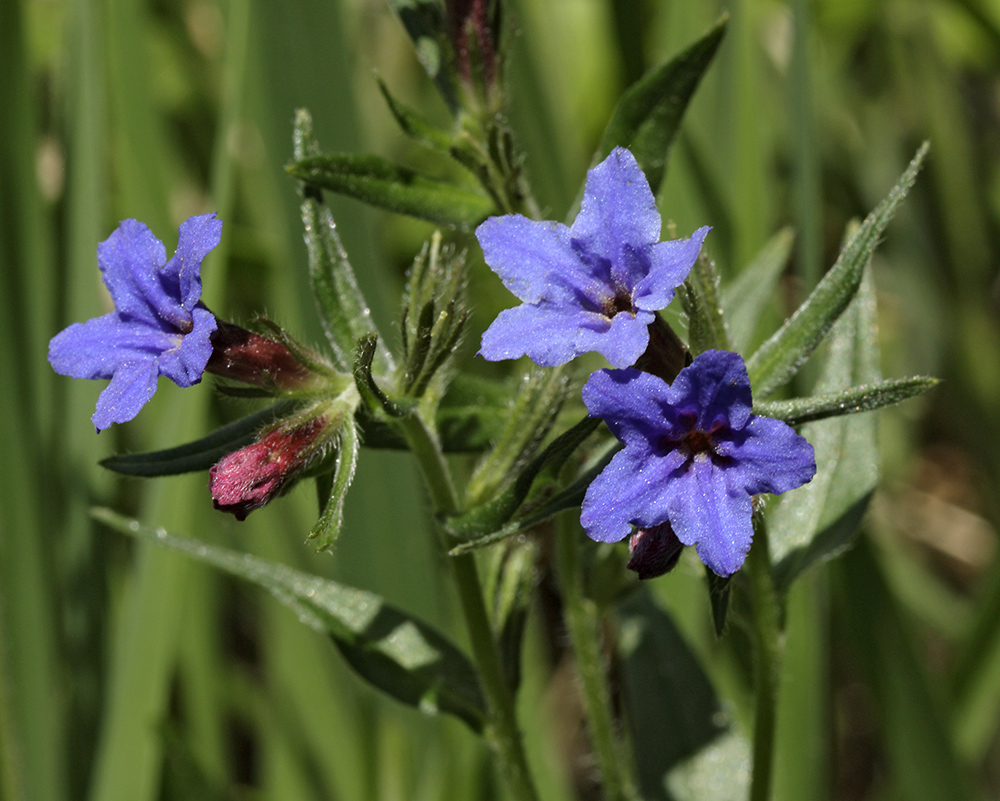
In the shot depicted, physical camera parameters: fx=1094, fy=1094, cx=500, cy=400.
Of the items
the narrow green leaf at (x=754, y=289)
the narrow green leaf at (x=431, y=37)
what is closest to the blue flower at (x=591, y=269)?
the narrow green leaf at (x=431, y=37)

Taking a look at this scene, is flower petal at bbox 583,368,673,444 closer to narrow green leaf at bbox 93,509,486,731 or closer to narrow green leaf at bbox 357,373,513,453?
narrow green leaf at bbox 357,373,513,453

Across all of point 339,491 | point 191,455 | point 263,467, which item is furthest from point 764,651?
point 191,455

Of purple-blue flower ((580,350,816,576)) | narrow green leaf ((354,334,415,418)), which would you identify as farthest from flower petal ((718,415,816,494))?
narrow green leaf ((354,334,415,418))

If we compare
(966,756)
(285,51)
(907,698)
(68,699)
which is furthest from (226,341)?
(966,756)

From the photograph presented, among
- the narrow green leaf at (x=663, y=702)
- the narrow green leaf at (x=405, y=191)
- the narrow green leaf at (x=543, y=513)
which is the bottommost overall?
the narrow green leaf at (x=663, y=702)

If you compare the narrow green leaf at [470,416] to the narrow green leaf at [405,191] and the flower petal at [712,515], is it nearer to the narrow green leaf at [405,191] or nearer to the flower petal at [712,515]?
the narrow green leaf at [405,191]

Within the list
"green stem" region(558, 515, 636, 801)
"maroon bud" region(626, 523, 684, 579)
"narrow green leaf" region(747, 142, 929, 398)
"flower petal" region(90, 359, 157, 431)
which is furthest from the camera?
"green stem" region(558, 515, 636, 801)

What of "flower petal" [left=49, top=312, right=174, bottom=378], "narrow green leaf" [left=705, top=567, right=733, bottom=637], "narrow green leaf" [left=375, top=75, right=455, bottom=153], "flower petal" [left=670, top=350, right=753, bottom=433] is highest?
"narrow green leaf" [left=375, top=75, right=455, bottom=153]
